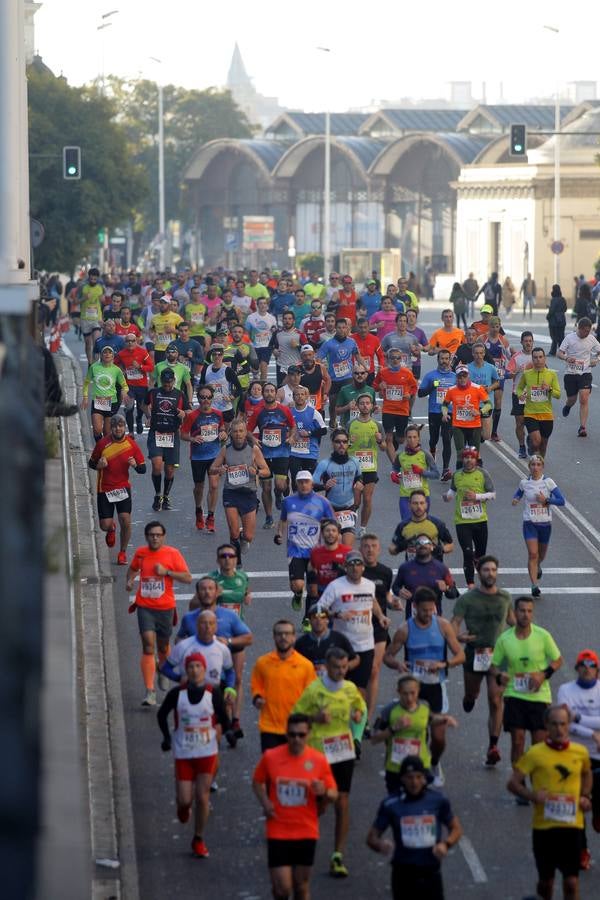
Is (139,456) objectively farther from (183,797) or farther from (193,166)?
(193,166)

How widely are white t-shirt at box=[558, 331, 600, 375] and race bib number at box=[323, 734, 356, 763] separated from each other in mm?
15294

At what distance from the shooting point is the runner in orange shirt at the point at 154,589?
543 inches

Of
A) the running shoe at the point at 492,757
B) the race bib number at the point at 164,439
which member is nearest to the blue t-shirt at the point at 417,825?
the running shoe at the point at 492,757

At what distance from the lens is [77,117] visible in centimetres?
4978

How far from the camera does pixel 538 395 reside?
22.2 metres

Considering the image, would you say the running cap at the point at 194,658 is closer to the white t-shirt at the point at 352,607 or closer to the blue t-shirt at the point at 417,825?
the white t-shirt at the point at 352,607

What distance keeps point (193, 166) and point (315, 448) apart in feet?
252

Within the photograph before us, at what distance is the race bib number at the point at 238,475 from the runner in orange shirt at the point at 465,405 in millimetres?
3756

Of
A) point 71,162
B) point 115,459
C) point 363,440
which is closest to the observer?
point 115,459

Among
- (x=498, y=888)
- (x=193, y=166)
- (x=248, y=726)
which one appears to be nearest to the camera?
(x=498, y=888)

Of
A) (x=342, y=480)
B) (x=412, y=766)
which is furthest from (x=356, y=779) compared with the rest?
(x=342, y=480)

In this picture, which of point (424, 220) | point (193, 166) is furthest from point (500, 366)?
point (193, 166)

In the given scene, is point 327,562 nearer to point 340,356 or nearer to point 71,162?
point 340,356

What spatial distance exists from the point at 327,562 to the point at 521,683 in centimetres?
267
